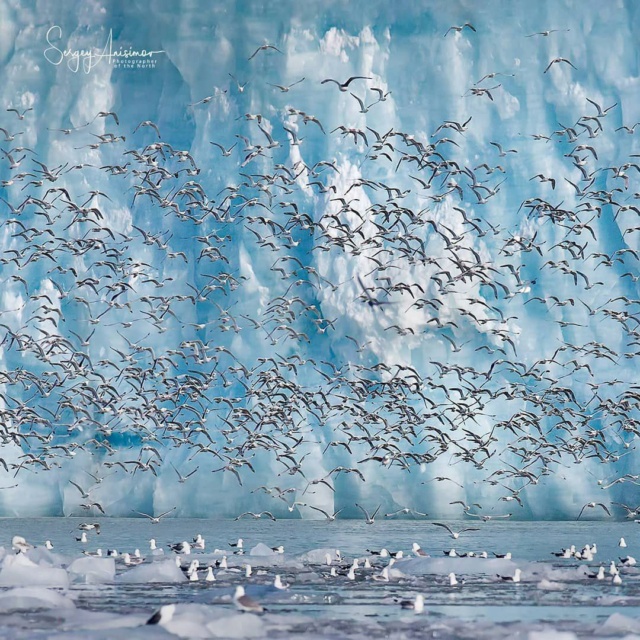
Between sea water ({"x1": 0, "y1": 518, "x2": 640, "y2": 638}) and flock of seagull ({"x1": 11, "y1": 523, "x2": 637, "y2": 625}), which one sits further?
flock of seagull ({"x1": 11, "y1": 523, "x2": 637, "y2": 625})

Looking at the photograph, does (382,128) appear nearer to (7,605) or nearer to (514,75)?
(514,75)

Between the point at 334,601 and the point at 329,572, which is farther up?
the point at 329,572

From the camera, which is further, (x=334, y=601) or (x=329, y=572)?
(x=329, y=572)

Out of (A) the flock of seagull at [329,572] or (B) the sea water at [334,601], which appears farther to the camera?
(A) the flock of seagull at [329,572]

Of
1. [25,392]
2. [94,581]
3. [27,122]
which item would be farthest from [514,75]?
[94,581]

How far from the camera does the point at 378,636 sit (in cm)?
2309

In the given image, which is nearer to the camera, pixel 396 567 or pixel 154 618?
pixel 154 618

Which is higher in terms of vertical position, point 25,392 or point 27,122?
point 27,122

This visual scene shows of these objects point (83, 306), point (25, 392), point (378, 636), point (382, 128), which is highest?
point (382, 128)

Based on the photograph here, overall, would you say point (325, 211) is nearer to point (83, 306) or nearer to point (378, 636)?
point (83, 306)

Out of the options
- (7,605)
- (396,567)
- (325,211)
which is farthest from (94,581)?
(325,211)

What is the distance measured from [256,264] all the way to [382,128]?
1317cm

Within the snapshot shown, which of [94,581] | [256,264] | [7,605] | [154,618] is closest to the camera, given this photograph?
[154,618]

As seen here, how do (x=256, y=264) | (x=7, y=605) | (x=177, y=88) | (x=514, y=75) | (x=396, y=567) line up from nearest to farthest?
(x=7, y=605) < (x=396, y=567) < (x=514, y=75) < (x=177, y=88) < (x=256, y=264)
